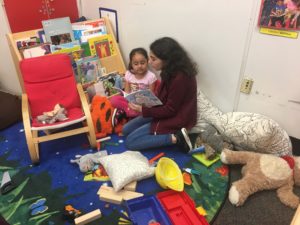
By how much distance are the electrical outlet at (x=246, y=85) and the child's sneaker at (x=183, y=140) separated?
0.55m

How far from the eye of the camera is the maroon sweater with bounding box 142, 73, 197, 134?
6.33ft

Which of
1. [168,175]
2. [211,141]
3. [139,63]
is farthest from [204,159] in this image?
[139,63]

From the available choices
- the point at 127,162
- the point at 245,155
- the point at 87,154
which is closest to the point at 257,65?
the point at 245,155

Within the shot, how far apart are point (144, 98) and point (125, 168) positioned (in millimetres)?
598

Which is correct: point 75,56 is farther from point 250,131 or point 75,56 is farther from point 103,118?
point 250,131

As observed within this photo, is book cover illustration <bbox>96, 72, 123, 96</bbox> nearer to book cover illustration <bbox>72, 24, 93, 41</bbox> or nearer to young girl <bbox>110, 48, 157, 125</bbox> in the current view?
young girl <bbox>110, 48, 157, 125</bbox>

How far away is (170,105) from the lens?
1.99m

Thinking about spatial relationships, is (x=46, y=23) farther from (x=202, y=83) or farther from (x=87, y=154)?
(x=202, y=83)

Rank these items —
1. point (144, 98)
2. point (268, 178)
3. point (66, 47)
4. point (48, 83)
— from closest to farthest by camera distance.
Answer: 1. point (268, 178)
2. point (144, 98)
3. point (48, 83)
4. point (66, 47)

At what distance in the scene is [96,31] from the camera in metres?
2.69

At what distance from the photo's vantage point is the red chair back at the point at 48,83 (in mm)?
2119

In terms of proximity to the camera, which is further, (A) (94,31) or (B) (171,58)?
(A) (94,31)

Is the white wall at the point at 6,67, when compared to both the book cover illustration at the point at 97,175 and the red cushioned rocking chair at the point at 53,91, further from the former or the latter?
the book cover illustration at the point at 97,175

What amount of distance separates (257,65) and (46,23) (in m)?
1.87
